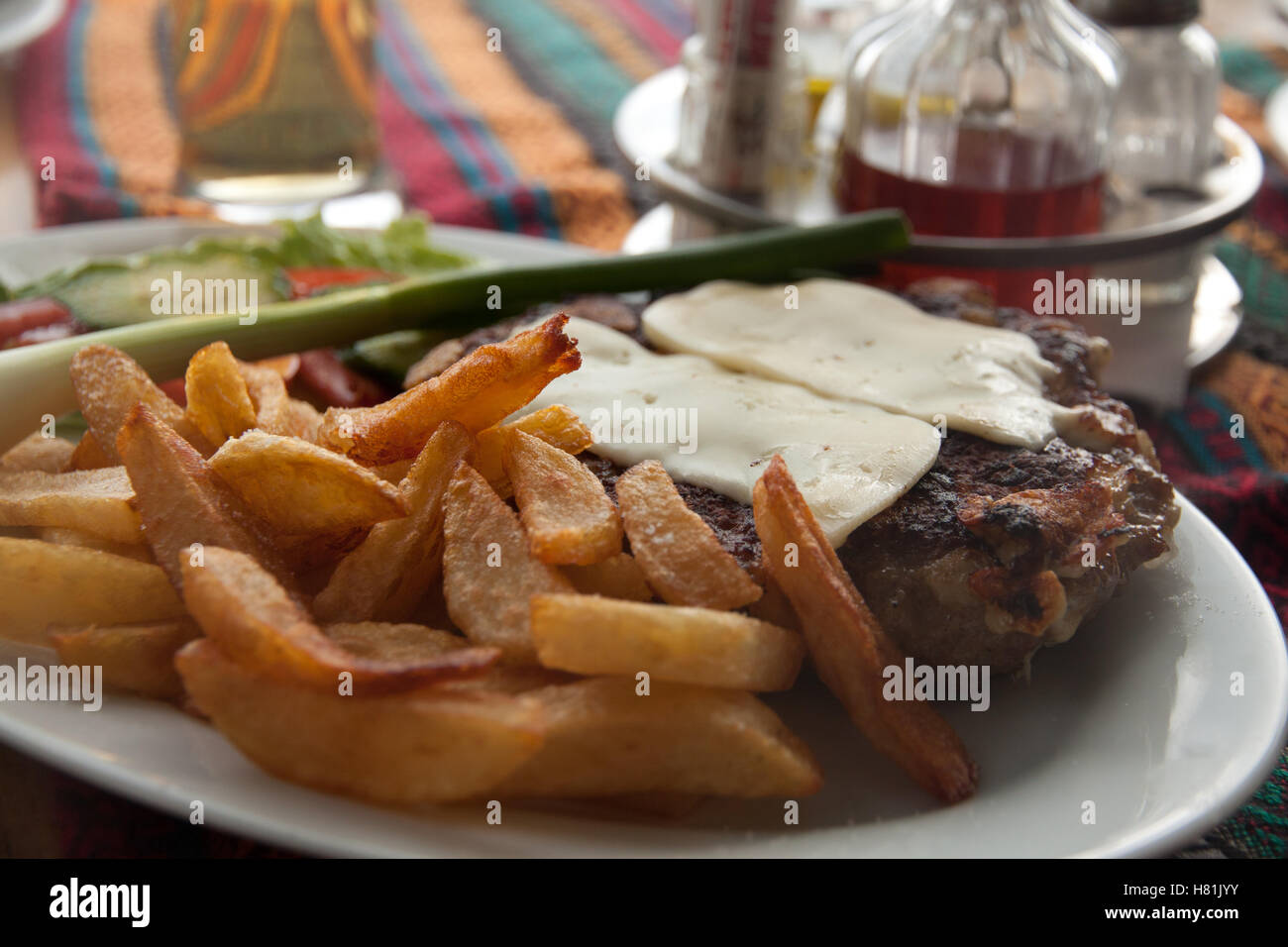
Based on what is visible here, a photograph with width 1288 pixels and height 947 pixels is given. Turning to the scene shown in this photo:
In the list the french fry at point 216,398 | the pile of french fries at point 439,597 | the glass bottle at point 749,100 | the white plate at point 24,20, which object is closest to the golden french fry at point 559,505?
the pile of french fries at point 439,597

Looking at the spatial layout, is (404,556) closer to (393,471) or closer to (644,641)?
(393,471)

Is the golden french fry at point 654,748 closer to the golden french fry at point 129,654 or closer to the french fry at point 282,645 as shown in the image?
the french fry at point 282,645

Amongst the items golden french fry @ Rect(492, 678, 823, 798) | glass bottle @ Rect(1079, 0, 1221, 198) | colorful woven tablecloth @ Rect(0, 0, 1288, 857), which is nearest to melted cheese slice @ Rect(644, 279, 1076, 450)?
colorful woven tablecloth @ Rect(0, 0, 1288, 857)

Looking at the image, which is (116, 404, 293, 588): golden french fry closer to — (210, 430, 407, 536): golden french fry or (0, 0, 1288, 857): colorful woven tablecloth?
(210, 430, 407, 536): golden french fry

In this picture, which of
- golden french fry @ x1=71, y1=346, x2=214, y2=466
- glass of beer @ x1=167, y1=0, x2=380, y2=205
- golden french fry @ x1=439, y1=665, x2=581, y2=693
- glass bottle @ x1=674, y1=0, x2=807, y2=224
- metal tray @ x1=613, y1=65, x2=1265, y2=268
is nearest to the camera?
golden french fry @ x1=439, y1=665, x2=581, y2=693

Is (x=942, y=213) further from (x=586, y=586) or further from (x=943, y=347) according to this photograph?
(x=586, y=586)
